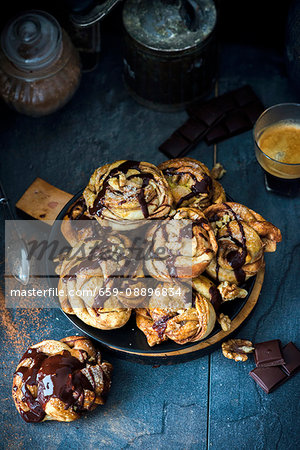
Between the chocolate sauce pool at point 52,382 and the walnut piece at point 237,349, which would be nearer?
the chocolate sauce pool at point 52,382

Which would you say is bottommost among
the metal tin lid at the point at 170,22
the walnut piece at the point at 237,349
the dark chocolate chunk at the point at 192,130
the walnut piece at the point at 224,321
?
the walnut piece at the point at 237,349

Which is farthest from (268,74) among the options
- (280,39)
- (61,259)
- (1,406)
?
(1,406)

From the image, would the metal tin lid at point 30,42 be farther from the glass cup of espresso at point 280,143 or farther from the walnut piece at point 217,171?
the glass cup of espresso at point 280,143

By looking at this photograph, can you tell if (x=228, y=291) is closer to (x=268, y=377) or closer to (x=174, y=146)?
(x=268, y=377)

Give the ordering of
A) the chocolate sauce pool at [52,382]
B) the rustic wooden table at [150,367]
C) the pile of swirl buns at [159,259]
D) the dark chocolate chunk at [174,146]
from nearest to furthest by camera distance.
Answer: the pile of swirl buns at [159,259], the chocolate sauce pool at [52,382], the rustic wooden table at [150,367], the dark chocolate chunk at [174,146]

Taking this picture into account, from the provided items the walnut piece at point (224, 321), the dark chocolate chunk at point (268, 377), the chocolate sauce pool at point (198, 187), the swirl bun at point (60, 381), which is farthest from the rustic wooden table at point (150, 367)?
the chocolate sauce pool at point (198, 187)

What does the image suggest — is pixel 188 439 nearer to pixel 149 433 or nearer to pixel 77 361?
pixel 149 433
